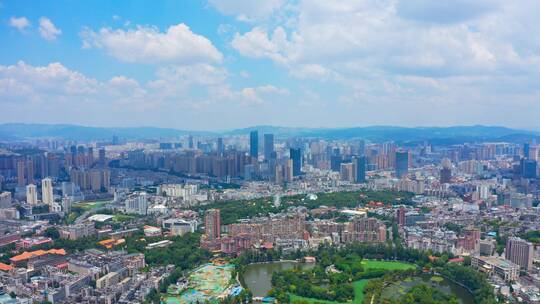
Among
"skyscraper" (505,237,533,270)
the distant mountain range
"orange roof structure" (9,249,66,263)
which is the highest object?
the distant mountain range

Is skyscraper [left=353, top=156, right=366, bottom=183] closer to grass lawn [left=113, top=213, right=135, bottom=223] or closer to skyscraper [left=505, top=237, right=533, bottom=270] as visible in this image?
grass lawn [left=113, top=213, right=135, bottom=223]

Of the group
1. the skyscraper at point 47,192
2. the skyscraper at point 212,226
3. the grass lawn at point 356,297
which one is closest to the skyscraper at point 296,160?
the skyscraper at point 47,192

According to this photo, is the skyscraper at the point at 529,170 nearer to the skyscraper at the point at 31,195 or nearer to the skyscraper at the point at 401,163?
the skyscraper at the point at 401,163

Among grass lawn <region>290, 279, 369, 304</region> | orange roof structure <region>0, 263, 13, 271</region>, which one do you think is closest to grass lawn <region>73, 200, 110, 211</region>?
orange roof structure <region>0, 263, 13, 271</region>

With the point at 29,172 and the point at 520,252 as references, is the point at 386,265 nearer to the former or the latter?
the point at 520,252

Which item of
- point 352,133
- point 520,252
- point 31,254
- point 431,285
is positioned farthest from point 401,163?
point 352,133
